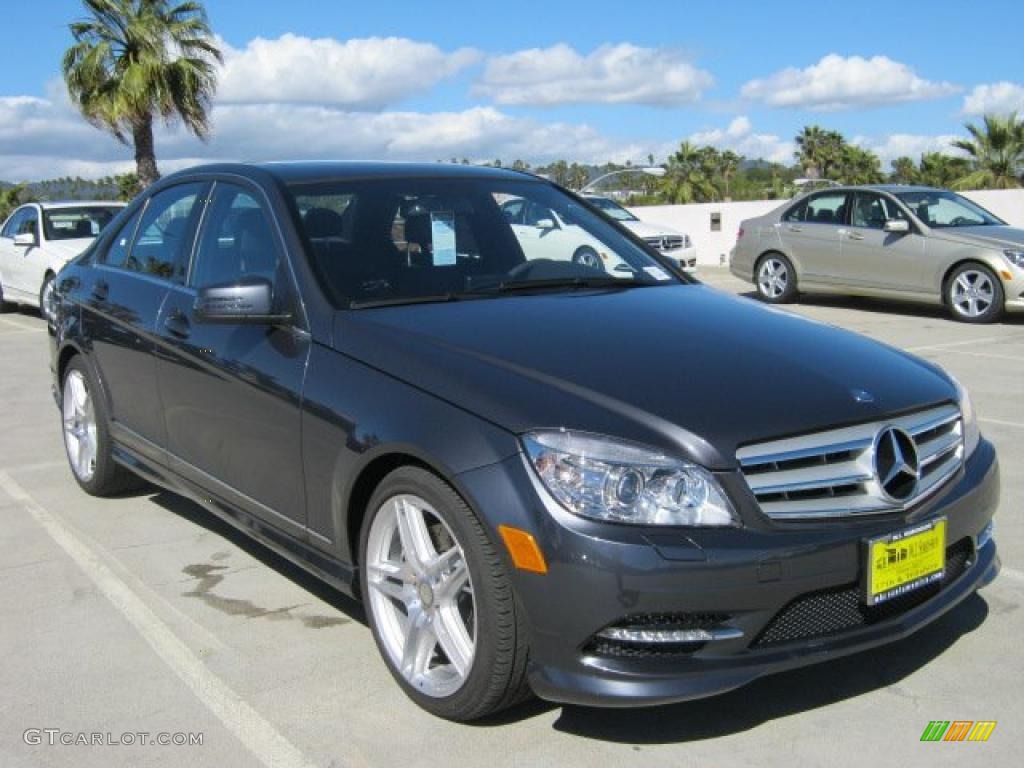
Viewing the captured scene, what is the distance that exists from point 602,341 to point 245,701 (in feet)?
5.06

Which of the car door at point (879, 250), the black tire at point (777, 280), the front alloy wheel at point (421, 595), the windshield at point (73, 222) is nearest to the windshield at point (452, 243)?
the front alloy wheel at point (421, 595)

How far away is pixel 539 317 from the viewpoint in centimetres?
366

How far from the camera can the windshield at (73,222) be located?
13.9 metres

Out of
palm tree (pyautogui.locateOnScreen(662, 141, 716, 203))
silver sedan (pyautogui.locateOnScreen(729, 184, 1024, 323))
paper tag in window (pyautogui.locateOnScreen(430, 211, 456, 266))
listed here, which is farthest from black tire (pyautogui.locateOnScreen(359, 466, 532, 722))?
palm tree (pyautogui.locateOnScreen(662, 141, 716, 203))

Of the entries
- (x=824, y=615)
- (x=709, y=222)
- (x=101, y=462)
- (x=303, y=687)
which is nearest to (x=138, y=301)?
(x=101, y=462)

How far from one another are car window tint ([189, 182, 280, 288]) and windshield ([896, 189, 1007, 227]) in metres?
10.2

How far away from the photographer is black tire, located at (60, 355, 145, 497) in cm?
540

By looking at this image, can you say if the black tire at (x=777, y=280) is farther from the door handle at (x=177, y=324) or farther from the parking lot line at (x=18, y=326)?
the door handle at (x=177, y=324)

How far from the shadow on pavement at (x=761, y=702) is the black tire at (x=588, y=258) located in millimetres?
1756

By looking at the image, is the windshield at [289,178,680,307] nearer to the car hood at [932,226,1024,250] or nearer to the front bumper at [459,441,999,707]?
the front bumper at [459,441,999,707]

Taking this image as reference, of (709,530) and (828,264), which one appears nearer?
(709,530)

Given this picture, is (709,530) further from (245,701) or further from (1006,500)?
(1006,500)

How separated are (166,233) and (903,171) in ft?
194

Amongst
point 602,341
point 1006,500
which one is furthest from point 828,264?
point 602,341
